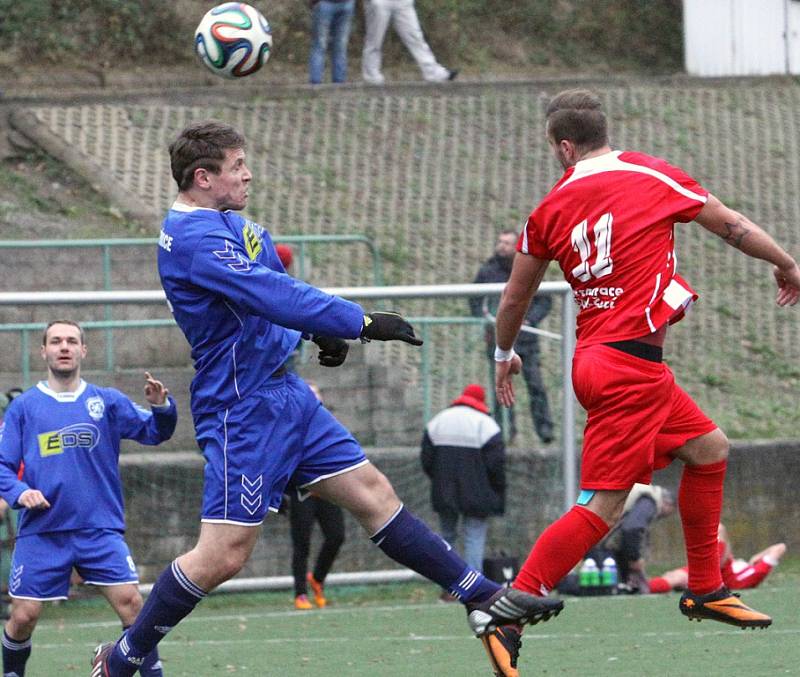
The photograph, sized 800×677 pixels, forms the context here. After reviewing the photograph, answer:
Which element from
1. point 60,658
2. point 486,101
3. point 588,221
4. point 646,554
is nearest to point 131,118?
point 486,101

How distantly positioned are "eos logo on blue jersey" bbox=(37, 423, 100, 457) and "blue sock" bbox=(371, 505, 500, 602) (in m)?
2.51

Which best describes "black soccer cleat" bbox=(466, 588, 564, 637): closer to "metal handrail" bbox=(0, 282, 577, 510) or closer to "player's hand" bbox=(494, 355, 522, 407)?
"player's hand" bbox=(494, 355, 522, 407)

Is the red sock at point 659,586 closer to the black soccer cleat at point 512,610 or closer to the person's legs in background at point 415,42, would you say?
the black soccer cleat at point 512,610

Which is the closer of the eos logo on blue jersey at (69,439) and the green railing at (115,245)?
the eos logo on blue jersey at (69,439)

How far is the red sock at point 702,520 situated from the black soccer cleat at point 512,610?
0.77 metres

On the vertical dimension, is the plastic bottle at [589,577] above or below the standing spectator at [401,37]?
below

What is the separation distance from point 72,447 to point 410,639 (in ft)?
7.76

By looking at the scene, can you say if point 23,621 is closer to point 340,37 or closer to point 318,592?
point 318,592

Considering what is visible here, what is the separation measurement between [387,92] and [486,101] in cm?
112

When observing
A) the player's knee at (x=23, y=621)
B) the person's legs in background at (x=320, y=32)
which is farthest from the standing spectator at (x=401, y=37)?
the player's knee at (x=23, y=621)

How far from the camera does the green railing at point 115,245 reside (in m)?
12.8

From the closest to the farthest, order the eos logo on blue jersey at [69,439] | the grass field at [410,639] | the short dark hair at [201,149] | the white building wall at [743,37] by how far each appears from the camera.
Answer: the short dark hair at [201,149] → the grass field at [410,639] → the eos logo on blue jersey at [69,439] → the white building wall at [743,37]

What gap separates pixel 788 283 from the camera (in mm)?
6062

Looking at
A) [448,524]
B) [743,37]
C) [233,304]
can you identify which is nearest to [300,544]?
[448,524]
